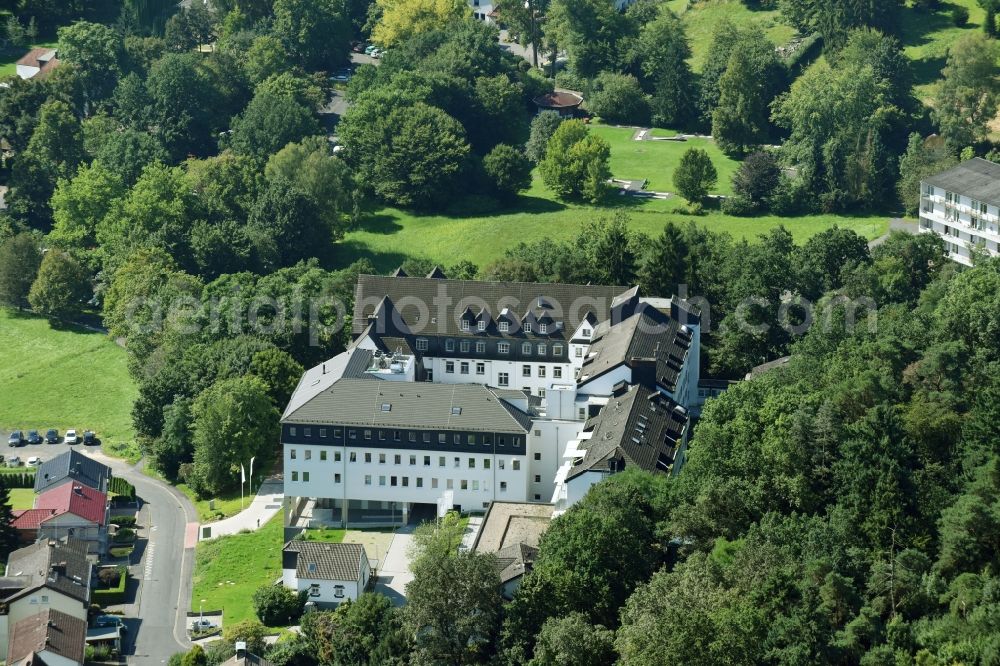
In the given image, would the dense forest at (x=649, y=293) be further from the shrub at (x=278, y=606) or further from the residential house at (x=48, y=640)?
the residential house at (x=48, y=640)

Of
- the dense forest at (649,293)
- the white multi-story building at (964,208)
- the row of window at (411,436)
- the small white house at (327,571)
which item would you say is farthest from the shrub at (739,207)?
the small white house at (327,571)

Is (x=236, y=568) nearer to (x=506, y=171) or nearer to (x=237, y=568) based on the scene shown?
(x=237, y=568)

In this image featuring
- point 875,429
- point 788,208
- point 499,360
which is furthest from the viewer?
point 788,208

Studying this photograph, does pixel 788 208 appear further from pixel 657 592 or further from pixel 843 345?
pixel 657 592

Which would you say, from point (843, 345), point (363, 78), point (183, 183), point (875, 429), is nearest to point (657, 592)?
point (875, 429)

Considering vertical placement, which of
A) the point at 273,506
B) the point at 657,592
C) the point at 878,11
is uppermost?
the point at 878,11

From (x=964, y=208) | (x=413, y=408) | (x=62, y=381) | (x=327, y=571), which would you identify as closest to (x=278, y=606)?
(x=327, y=571)
